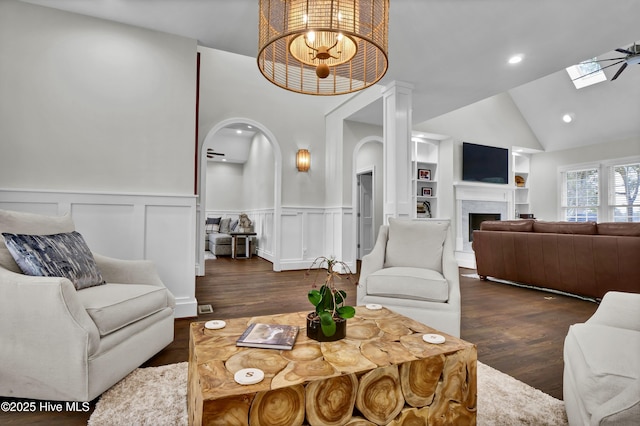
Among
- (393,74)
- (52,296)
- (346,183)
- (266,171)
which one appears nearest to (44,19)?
(52,296)

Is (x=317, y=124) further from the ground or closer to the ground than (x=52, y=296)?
further from the ground

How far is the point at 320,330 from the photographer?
1.37 meters

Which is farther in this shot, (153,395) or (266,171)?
(266,171)

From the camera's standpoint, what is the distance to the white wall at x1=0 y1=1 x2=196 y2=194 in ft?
8.45

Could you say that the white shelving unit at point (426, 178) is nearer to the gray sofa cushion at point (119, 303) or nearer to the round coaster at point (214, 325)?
the gray sofa cushion at point (119, 303)

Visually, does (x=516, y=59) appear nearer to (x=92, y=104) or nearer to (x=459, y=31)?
(x=459, y=31)

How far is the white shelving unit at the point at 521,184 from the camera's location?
8648 millimetres

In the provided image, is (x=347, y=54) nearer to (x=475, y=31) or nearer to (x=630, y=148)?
(x=475, y=31)

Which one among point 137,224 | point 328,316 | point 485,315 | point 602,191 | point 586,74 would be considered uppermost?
point 586,74

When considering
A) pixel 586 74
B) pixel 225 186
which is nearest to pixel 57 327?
pixel 225 186

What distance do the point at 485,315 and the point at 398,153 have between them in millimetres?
2051

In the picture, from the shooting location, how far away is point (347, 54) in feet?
5.91

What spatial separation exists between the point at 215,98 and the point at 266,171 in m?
2.41

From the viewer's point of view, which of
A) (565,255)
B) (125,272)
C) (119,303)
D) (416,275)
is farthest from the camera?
(565,255)
